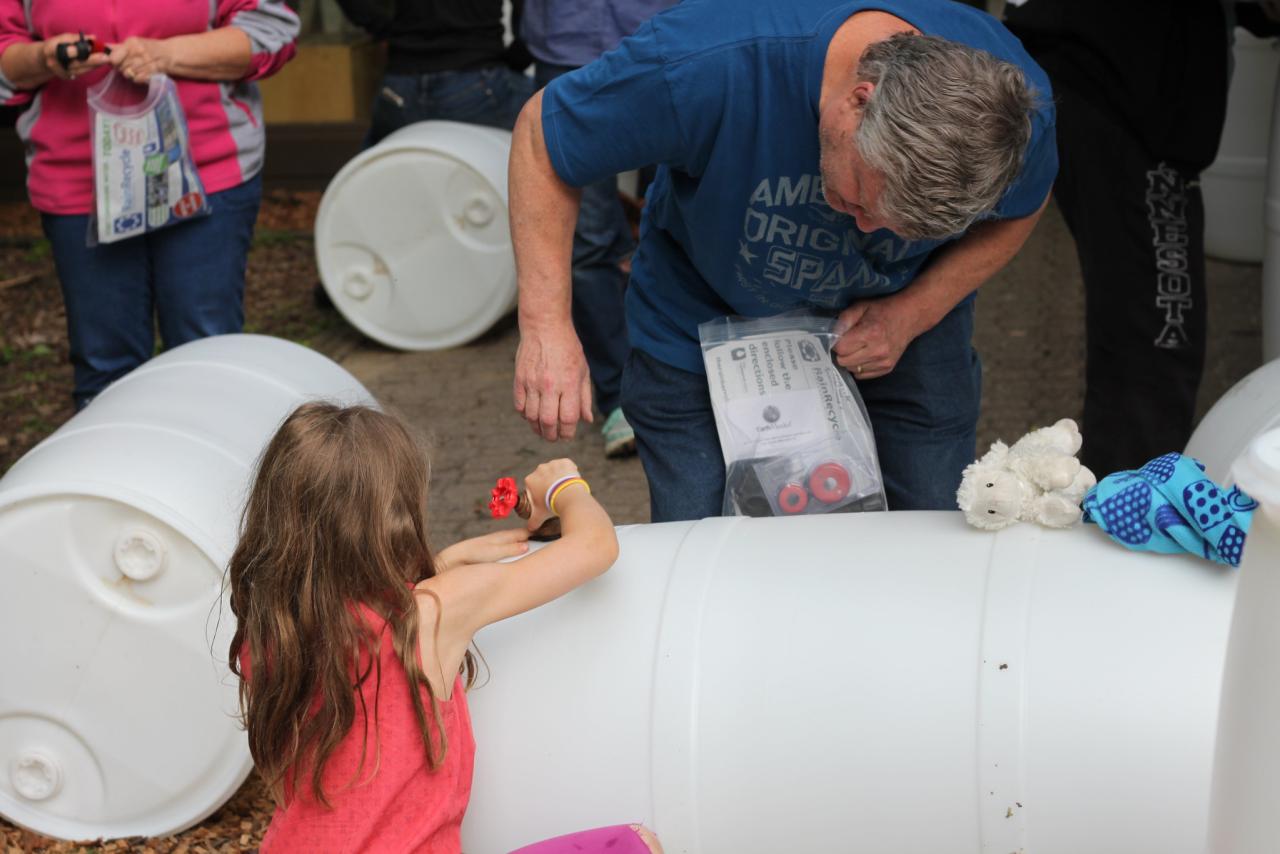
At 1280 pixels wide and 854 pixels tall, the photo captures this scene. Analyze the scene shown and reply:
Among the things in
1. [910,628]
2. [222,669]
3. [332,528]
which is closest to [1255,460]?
[910,628]

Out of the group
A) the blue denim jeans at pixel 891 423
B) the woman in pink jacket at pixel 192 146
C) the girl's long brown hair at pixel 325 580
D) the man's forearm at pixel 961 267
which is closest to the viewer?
the girl's long brown hair at pixel 325 580

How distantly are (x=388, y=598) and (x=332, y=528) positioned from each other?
0.39 ft

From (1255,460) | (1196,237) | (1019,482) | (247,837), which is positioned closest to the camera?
(1255,460)

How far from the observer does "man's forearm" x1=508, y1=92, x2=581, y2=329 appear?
225 centimetres

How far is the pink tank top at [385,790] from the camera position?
1.94 m

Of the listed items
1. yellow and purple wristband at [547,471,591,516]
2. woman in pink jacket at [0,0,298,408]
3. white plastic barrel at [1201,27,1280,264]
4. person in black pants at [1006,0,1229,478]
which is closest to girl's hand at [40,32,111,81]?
woman in pink jacket at [0,0,298,408]

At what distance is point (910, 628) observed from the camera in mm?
1910

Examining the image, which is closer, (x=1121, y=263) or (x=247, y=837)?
(x=247, y=837)

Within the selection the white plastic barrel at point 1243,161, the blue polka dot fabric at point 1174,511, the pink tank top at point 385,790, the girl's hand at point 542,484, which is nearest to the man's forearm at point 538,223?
the girl's hand at point 542,484

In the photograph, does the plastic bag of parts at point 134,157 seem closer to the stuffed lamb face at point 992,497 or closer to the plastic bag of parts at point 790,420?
the plastic bag of parts at point 790,420

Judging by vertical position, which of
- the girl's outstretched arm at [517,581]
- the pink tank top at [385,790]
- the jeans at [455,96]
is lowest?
the jeans at [455,96]

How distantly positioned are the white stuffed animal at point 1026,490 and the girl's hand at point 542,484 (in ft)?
1.87

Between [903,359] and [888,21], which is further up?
[888,21]

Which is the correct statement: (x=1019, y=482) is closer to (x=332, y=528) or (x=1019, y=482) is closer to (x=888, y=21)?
(x=888, y=21)
